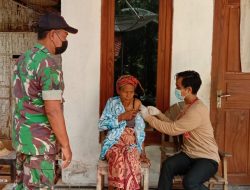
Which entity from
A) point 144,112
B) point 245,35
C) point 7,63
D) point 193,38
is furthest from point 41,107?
point 7,63

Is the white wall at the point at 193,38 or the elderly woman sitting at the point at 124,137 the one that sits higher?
the white wall at the point at 193,38

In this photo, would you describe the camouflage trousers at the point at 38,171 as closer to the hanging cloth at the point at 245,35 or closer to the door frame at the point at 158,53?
the door frame at the point at 158,53

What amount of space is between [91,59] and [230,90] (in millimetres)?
1673

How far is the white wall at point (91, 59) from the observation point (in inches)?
174

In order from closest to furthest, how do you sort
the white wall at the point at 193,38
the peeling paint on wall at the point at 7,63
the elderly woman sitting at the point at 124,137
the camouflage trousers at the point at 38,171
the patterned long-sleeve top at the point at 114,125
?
the camouflage trousers at the point at 38,171 < the elderly woman sitting at the point at 124,137 < the patterned long-sleeve top at the point at 114,125 < the white wall at the point at 193,38 < the peeling paint on wall at the point at 7,63

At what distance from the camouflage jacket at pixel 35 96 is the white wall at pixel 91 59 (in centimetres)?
159

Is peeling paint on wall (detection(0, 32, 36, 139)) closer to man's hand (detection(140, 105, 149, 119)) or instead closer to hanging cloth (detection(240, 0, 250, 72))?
man's hand (detection(140, 105, 149, 119))

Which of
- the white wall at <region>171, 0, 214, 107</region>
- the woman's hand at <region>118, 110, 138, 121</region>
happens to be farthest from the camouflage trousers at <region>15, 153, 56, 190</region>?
the white wall at <region>171, 0, 214, 107</region>

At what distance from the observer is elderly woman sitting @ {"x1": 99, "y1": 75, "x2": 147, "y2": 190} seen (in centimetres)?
373

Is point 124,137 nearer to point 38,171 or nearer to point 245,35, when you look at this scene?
point 38,171

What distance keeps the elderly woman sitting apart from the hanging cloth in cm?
138

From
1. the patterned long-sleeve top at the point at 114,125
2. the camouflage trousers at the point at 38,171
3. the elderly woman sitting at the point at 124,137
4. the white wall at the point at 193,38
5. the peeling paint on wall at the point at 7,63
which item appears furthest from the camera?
the peeling paint on wall at the point at 7,63

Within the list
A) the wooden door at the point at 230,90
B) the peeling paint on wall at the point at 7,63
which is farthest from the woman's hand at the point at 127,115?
the peeling paint on wall at the point at 7,63

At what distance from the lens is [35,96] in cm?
286
